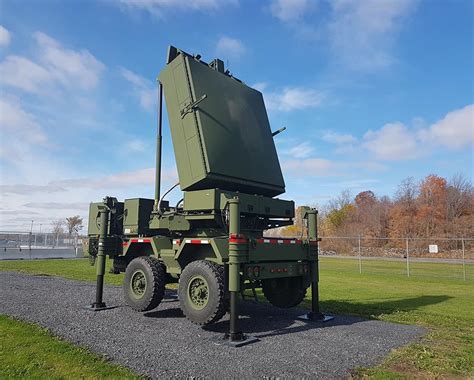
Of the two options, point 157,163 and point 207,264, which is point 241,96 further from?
point 207,264

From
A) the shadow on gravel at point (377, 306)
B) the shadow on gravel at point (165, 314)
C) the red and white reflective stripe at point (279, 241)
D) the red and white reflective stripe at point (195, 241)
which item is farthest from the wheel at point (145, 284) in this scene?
the shadow on gravel at point (377, 306)

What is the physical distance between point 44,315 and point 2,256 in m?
23.0

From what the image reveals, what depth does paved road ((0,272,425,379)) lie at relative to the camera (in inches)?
174

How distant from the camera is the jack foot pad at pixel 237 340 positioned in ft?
17.7

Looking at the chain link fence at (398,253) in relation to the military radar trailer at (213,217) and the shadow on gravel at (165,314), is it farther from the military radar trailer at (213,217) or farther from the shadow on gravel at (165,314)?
the shadow on gravel at (165,314)

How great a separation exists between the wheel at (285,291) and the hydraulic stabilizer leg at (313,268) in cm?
31

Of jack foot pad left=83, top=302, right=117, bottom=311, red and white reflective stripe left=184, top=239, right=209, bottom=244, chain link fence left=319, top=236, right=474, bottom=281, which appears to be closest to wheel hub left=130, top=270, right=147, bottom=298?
jack foot pad left=83, top=302, right=117, bottom=311

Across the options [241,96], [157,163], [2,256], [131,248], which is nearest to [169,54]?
[241,96]

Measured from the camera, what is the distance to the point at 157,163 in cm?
840

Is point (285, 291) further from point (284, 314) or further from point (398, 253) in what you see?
point (398, 253)

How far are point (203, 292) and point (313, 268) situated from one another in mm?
2443

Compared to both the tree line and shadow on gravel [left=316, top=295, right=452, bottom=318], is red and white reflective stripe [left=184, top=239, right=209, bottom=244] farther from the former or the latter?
the tree line

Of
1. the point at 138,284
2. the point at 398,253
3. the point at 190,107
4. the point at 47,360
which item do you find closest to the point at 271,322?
the point at 138,284

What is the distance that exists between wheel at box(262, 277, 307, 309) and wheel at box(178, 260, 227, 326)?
6.11ft
